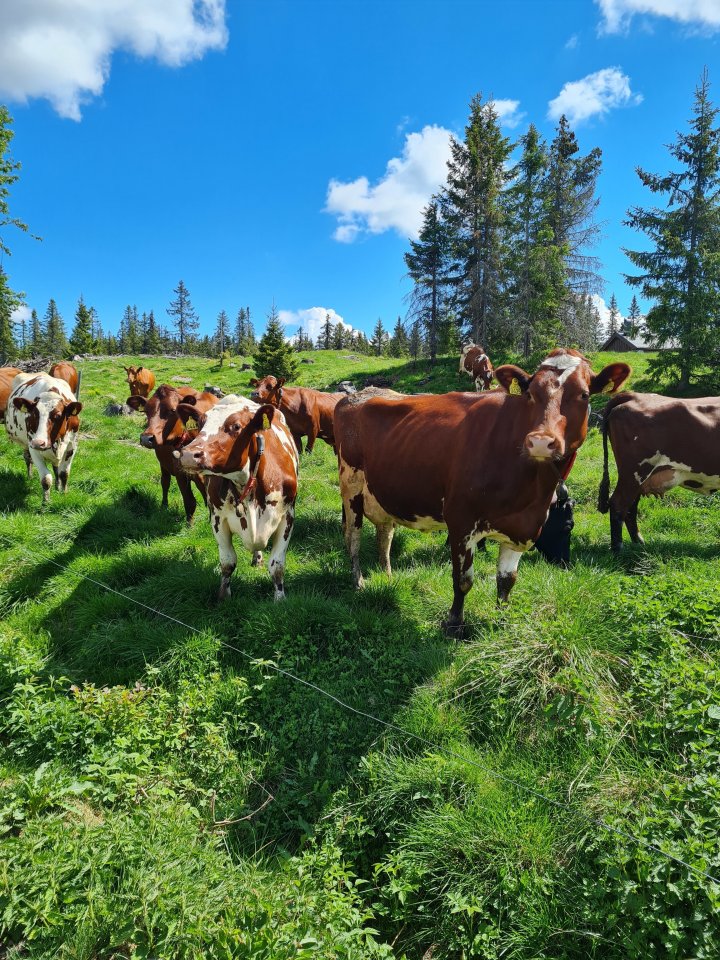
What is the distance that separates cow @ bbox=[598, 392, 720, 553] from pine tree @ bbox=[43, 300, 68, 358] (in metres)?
97.5

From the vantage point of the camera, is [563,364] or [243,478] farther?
[243,478]

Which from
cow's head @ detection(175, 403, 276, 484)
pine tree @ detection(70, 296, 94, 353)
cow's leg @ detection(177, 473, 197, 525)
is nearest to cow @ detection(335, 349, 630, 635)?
cow's head @ detection(175, 403, 276, 484)

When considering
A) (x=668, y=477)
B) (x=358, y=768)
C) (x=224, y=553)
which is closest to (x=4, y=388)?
(x=224, y=553)

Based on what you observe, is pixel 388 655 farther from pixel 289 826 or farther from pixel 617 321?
pixel 617 321

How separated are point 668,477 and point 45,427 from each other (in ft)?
33.4

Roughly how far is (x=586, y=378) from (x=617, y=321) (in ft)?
453

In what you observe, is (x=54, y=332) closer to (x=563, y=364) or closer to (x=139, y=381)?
(x=139, y=381)

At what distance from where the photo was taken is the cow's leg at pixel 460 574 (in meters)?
4.65

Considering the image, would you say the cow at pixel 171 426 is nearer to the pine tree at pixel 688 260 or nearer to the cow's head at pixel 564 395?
the cow's head at pixel 564 395

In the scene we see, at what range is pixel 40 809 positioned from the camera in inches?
115

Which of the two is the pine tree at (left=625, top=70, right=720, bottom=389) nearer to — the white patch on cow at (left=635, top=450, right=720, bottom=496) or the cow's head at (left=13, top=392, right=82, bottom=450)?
the white patch on cow at (left=635, top=450, right=720, bottom=496)

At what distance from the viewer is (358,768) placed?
10.9ft

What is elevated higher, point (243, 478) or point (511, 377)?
point (511, 377)

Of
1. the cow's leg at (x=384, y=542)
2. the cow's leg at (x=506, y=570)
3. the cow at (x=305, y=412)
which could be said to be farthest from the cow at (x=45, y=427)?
the cow's leg at (x=506, y=570)
